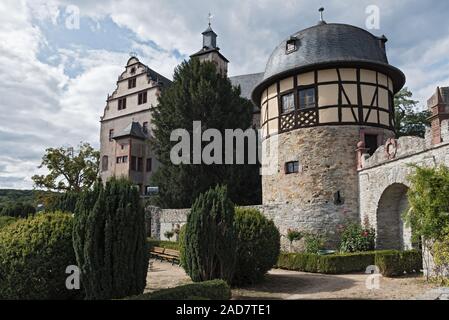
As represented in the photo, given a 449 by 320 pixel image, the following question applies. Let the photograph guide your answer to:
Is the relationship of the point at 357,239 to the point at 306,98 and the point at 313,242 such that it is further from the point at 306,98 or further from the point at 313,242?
the point at 306,98

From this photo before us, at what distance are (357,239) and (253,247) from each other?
5577 millimetres

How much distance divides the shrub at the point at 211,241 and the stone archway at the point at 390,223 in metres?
7.03

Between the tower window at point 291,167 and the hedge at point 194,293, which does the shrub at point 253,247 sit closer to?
the hedge at point 194,293

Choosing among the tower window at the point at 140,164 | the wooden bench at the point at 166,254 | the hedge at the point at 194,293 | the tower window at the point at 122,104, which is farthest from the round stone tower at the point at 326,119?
the tower window at the point at 122,104

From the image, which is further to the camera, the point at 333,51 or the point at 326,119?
the point at 333,51

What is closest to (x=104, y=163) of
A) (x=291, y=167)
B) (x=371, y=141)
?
(x=291, y=167)

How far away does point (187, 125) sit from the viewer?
2336 centimetres

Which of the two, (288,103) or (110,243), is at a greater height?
(288,103)

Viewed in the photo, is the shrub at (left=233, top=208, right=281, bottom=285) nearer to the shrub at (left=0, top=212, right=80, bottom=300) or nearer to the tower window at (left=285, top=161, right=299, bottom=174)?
the shrub at (left=0, top=212, right=80, bottom=300)

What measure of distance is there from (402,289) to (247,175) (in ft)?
48.3

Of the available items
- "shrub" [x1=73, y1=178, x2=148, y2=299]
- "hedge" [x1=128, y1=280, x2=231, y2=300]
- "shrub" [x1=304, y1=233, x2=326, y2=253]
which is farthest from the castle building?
"shrub" [x1=73, y1=178, x2=148, y2=299]

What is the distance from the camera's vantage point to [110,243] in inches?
277

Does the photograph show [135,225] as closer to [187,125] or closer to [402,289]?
[402,289]

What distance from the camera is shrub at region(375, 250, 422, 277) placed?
10500mm
